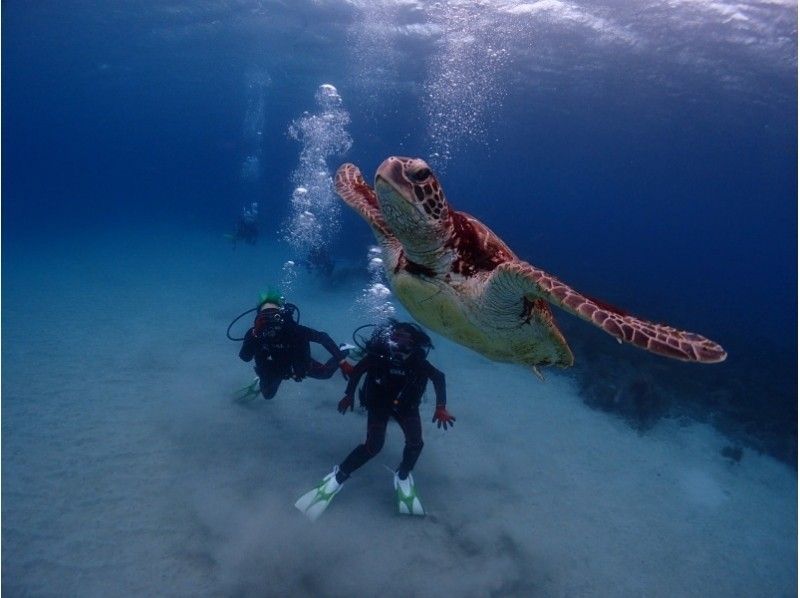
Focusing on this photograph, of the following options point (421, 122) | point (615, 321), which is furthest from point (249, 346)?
point (421, 122)

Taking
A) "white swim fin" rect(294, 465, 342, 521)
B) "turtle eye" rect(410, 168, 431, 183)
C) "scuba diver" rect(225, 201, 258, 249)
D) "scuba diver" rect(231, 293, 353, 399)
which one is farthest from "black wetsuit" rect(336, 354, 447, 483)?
"scuba diver" rect(225, 201, 258, 249)

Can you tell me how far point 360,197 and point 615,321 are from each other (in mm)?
2803

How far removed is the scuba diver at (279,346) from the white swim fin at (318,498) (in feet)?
4.71

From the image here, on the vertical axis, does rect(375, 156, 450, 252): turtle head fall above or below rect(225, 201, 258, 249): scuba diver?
above

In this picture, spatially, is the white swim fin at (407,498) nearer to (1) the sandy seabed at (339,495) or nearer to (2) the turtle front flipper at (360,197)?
(1) the sandy seabed at (339,495)

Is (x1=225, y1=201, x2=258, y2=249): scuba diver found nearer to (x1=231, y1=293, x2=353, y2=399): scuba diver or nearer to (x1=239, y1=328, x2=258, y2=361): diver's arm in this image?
(x1=231, y1=293, x2=353, y2=399): scuba diver

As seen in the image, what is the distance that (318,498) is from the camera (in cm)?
537

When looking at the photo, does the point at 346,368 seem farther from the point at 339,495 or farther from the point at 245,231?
the point at 245,231

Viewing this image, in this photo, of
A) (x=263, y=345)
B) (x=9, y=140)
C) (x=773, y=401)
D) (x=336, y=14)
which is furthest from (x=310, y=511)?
(x=9, y=140)

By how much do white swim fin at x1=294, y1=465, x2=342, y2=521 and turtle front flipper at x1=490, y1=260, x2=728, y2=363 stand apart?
3769 millimetres

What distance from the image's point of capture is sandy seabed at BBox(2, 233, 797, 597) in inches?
188

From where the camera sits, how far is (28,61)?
37.4 meters

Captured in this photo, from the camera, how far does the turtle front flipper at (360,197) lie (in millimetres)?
4062

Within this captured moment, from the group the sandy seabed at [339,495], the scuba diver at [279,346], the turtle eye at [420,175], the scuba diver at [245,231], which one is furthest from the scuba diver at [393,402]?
the scuba diver at [245,231]
